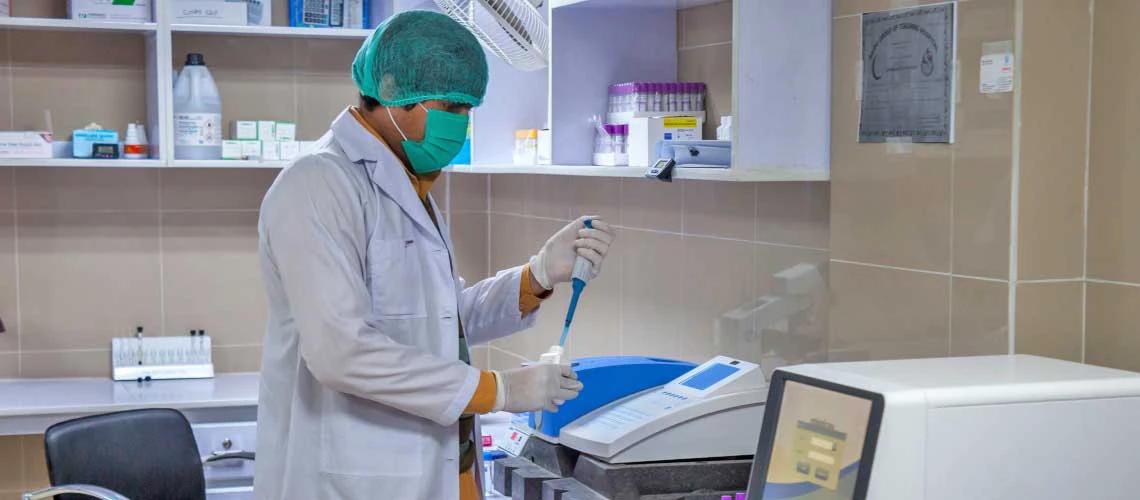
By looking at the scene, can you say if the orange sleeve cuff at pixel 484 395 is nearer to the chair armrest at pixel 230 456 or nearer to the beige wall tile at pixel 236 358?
the chair armrest at pixel 230 456

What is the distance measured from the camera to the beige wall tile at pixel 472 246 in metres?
4.14

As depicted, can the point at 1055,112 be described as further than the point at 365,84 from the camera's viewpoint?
No

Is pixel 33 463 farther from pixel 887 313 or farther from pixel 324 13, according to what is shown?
pixel 887 313

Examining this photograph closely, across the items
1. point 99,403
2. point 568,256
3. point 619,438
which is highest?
point 568,256

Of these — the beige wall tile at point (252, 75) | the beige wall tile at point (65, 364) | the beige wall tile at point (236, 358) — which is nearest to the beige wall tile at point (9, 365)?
the beige wall tile at point (65, 364)

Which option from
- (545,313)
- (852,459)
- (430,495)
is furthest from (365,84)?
(545,313)

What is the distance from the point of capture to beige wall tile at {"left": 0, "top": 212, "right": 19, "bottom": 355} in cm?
395

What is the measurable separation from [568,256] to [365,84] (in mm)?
472

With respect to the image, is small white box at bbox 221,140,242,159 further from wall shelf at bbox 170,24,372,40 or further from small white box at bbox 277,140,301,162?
wall shelf at bbox 170,24,372,40

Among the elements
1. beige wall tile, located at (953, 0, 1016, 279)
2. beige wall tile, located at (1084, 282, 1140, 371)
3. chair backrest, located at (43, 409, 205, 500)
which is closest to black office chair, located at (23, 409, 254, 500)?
chair backrest, located at (43, 409, 205, 500)

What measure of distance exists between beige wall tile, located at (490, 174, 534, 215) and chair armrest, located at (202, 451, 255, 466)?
1.06 meters

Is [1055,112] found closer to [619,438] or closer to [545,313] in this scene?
[619,438]

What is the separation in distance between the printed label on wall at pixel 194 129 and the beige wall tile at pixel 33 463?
1.10 m

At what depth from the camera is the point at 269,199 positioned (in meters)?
1.96
